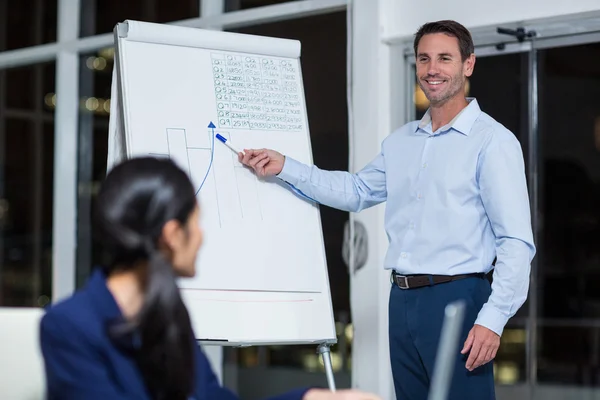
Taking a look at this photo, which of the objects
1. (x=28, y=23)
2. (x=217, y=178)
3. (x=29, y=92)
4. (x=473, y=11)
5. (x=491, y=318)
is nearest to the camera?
(x=491, y=318)

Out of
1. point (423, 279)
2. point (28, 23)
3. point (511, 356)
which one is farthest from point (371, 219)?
point (28, 23)

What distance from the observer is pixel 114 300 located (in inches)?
59.5

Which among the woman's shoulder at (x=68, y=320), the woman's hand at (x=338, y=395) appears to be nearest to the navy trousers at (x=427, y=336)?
the woman's hand at (x=338, y=395)

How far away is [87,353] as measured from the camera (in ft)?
4.84

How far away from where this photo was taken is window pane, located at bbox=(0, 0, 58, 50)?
245 inches

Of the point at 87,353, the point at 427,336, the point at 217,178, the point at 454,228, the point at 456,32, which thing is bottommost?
the point at 427,336

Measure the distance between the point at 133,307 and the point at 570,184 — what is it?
7.81m

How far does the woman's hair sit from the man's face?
1335mm

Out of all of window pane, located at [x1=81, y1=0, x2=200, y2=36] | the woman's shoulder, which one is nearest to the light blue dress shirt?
the woman's shoulder

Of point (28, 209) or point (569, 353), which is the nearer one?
point (569, 353)

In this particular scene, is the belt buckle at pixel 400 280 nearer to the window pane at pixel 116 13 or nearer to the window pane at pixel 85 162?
the window pane at pixel 116 13

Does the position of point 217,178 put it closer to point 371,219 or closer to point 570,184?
point 371,219

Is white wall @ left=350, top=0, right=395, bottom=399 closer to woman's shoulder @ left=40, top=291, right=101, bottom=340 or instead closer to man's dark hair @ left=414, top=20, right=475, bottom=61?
man's dark hair @ left=414, top=20, right=475, bottom=61

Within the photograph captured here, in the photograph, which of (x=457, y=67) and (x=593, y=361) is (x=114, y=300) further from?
(x=593, y=361)
